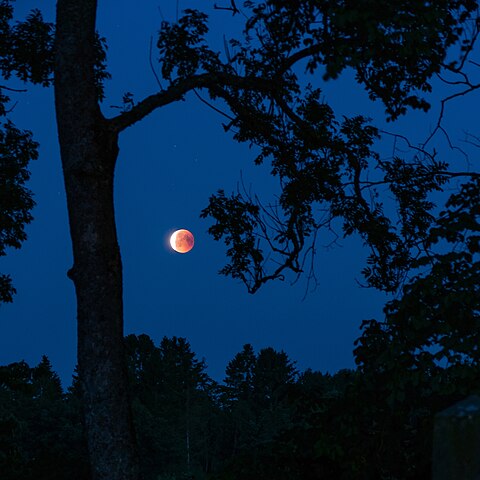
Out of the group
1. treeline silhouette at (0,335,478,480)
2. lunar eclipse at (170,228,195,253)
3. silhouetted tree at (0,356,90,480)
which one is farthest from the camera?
lunar eclipse at (170,228,195,253)

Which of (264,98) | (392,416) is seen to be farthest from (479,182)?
(264,98)

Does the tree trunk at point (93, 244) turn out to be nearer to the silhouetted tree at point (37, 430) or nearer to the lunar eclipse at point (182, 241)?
the silhouetted tree at point (37, 430)

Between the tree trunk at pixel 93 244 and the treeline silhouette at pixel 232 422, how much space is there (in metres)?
1.33

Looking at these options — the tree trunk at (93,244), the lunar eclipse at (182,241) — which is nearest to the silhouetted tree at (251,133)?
the tree trunk at (93,244)

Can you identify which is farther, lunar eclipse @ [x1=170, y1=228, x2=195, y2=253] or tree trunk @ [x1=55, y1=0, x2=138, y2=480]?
lunar eclipse @ [x1=170, y1=228, x2=195, y2=253]

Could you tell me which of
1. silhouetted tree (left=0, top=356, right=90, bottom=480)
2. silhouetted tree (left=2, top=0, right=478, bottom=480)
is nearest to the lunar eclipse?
silhouetted tree (left=0, top=356, right=90, bottom=480)

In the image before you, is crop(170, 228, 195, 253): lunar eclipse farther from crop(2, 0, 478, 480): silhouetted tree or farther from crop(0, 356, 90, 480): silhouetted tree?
crop(2, 0, 478, 480): silhouetted tree

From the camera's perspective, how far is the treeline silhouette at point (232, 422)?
756 cm

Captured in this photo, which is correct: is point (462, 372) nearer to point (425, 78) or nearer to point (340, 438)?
point (340, 438)

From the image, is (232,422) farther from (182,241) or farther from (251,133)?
(251,133)

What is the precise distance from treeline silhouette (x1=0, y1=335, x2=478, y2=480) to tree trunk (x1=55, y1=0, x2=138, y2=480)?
1.33 meters

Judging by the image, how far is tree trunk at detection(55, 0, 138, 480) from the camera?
7.76m

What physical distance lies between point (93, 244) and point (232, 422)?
311ft

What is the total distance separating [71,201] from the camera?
8445 mm
